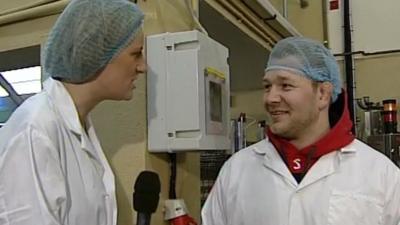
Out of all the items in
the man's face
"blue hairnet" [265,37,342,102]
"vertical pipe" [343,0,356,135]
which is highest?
"vertical pipe" [343,0,356,135]

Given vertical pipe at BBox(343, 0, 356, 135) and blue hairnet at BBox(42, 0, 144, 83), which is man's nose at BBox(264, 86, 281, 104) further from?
vertical pipe at BBox(343, 0, 356, 135)

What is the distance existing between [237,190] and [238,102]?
2573mm

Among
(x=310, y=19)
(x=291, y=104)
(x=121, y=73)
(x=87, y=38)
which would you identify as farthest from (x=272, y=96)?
(x=310, y=19)

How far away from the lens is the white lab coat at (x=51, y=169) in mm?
1138

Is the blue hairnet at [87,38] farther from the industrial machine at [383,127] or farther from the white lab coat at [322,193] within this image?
the industrial machine at [383,127]

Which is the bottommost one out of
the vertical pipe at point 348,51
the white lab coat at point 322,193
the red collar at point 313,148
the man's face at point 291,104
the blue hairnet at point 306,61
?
the white lab coat at point 322,193

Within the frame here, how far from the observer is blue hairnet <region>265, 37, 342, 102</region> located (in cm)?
178

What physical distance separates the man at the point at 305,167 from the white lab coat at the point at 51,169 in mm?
548

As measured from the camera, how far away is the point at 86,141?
1.37 m

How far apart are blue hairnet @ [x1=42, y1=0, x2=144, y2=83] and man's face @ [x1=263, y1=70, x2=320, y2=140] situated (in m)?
0.61

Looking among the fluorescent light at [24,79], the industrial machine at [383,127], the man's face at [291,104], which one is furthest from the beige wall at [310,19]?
the man's face at [291,104]

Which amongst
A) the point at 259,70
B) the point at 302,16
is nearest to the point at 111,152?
the point at 259,70

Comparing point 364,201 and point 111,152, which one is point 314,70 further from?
point 111,152

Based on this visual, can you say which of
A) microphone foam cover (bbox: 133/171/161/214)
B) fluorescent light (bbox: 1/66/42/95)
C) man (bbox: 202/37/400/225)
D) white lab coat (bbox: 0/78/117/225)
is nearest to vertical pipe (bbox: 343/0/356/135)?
man (bbox: 202/37/400/225)
